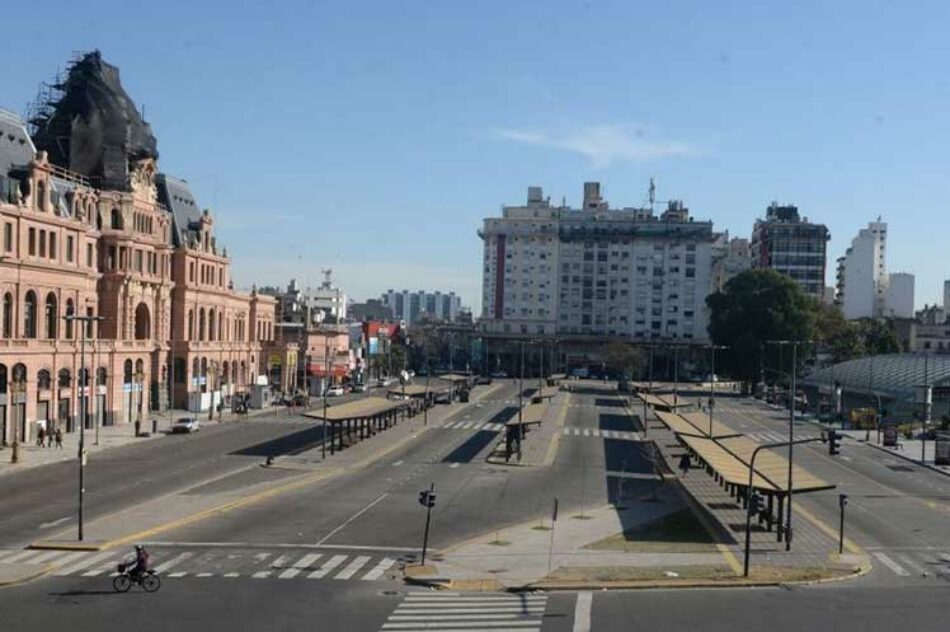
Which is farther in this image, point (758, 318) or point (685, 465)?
point (758, 318)

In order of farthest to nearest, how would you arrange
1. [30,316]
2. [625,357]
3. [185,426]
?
[625,357] < [185,426] < [30,316]

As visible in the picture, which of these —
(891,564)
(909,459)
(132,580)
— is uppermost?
(132,580)

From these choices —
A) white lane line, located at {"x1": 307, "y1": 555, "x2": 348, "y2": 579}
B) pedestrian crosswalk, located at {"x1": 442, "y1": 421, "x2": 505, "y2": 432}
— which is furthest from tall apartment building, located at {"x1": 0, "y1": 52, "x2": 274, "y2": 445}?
white lane line, located at {"x1": 307, "y1": 555, "x2": 348, "y2": 579}

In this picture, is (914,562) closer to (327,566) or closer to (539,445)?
(327,566)

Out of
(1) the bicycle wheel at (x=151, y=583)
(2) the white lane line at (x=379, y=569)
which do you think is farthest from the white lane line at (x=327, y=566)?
(1) the bicycle wheel at (x=151, y=583)

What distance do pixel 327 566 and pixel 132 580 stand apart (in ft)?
22.9

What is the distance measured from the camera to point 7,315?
75.2 m

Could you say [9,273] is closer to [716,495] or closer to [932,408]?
[716,495]

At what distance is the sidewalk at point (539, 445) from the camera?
71.8 m

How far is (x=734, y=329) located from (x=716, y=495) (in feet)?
337

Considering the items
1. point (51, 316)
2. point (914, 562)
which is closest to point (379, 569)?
point (914, 562)

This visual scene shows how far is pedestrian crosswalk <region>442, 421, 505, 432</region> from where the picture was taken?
97.8 m

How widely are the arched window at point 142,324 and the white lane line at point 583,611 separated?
241 feet

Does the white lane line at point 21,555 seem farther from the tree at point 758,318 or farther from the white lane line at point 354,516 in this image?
the tree at point 758,318
